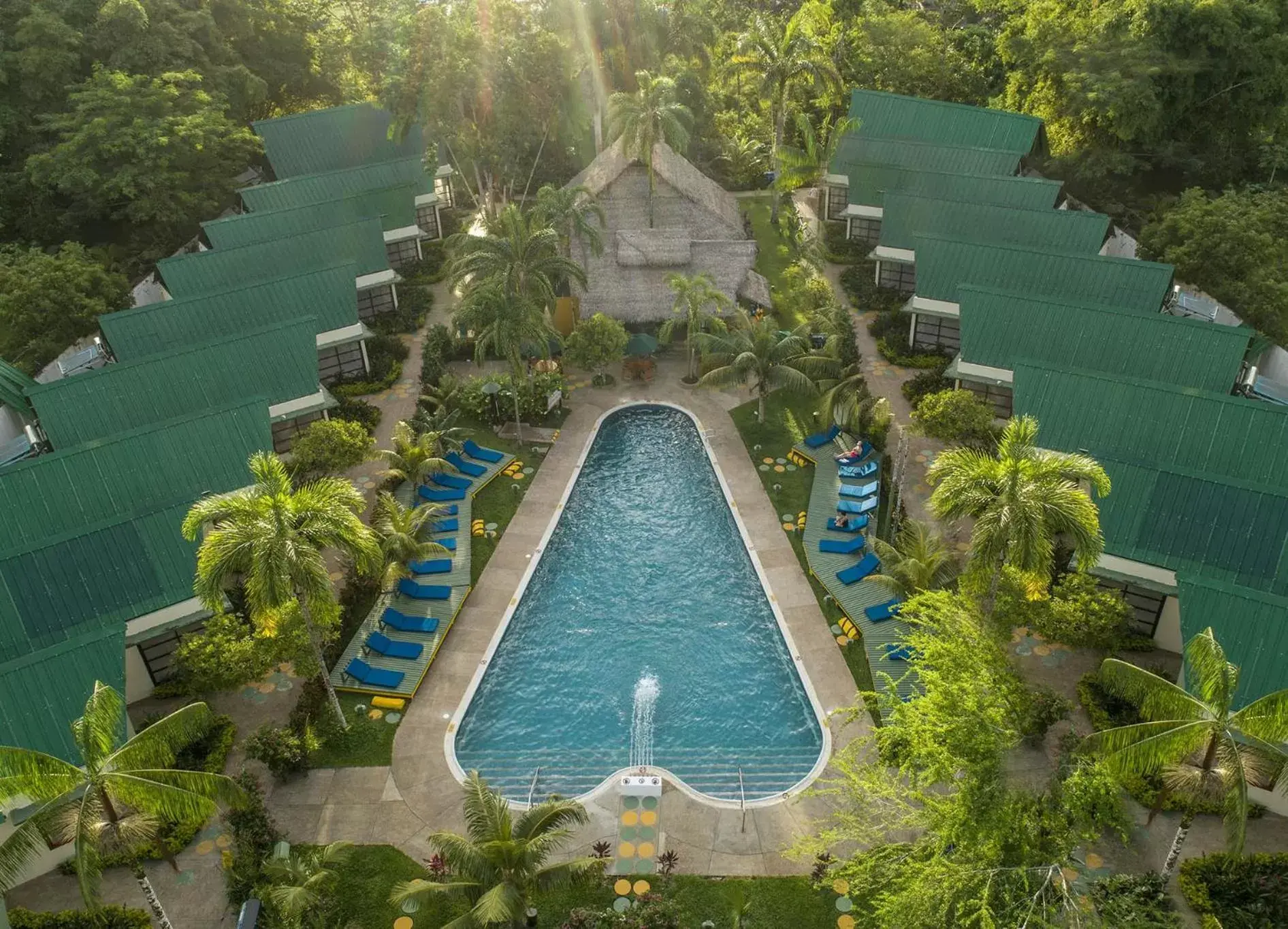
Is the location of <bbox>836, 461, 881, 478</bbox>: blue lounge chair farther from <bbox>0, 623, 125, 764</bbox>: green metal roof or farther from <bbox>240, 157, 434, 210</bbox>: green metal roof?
<bbox>240, 157, 434, 210</bbox>: green metal roof

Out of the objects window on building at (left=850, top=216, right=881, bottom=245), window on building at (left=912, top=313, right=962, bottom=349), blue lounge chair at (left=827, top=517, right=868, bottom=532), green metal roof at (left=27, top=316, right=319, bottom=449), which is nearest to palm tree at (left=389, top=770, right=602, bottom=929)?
blue lounge chair at (left=827, top=517, right=868, bottom=532)

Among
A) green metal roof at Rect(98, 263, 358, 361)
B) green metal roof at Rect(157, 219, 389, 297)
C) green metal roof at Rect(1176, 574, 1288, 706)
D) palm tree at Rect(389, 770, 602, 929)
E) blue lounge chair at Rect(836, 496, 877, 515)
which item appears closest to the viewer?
palm tree at Rect(389, 770, 602, 929)

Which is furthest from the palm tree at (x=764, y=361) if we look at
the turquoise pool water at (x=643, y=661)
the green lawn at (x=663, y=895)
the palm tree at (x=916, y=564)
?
the green lawn at (x=663, y=895)

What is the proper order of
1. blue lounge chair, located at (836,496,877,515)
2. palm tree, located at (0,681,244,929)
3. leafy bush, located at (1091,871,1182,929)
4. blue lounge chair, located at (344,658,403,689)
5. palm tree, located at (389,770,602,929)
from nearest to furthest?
palm tree, located at (0,681,244,929)
leafy bush, located at (1091,871,1182,929)
palm tree, located at (389,770,602,929)
blue lounge chair, located at (344,658,403,689)
blue lounge chair, located at (836,496,877,515)

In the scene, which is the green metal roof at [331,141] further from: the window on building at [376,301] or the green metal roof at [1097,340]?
the green metal roof at [1097,340]

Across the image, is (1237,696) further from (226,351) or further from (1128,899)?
(226,351)

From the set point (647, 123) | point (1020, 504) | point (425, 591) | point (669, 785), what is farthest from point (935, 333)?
point (669, 785)

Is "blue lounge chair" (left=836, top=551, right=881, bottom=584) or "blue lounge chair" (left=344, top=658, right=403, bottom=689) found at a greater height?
"blue lounge chair" (left=836, top=551, right=881, bottom=584)
